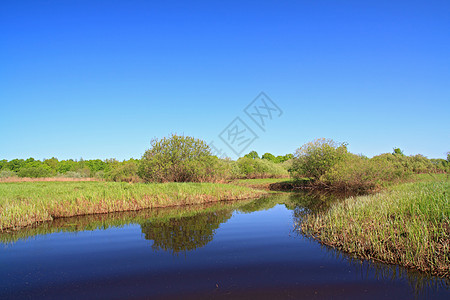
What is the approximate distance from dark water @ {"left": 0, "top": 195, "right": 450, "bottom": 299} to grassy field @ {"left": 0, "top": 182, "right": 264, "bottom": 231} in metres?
1.33

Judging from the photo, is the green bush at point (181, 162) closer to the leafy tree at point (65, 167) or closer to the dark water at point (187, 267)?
the dark water at point (187, 267)

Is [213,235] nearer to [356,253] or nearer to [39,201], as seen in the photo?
[356,253]

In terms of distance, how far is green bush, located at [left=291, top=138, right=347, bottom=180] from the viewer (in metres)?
37.2

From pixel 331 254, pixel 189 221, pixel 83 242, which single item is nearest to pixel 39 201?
pixel 83 242

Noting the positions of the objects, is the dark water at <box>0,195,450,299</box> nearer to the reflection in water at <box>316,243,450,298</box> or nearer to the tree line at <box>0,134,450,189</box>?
the reflection in water at <box>316,243,450,298</box>

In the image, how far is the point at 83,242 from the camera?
12.0 metres

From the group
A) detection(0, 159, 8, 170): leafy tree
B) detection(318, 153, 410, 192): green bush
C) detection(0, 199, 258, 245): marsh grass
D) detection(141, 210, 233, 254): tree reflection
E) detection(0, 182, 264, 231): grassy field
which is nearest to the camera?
detection(141, 210, 233, 254): tree reflection

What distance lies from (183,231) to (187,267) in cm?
507

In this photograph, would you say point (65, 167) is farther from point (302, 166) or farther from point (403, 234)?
point (403, 234)

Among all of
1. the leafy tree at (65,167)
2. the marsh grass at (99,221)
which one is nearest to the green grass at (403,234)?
the marsh grass at (99,221)

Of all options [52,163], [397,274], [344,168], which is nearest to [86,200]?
[397,274]

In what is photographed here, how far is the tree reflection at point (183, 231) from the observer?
37.1 ft

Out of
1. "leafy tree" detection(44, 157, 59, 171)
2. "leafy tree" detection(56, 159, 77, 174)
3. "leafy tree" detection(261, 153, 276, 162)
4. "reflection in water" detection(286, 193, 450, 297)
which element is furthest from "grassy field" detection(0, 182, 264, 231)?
"leafy tree" detection(261, 153, 276, 162)

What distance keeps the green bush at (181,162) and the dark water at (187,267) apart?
55.2 feet
